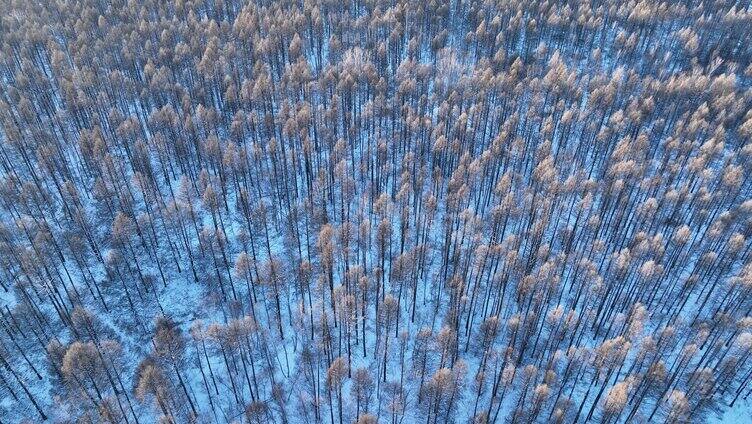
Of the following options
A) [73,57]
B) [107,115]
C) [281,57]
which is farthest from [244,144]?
[73,57]

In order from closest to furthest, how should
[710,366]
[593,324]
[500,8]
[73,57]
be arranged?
[710,366] < [593,324] < [73,57] < [500,8]

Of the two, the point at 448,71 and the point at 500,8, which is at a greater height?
the point at 500,8

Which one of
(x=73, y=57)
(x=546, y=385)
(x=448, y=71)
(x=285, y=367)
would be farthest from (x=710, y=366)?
(x=73, y=57)

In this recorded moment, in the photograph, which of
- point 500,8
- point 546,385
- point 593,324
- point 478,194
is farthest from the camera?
point 500,8

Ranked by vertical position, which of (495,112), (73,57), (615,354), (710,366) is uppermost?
(73,57)

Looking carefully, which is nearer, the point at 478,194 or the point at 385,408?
the point at 385,408

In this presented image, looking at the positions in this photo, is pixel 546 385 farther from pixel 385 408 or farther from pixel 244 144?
pixel 244 144
